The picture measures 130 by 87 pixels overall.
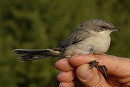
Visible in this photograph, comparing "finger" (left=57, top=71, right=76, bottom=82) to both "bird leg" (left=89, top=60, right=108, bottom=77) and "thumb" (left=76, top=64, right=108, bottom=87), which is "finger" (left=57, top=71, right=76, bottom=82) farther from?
"bird leg" (left=89, top=60, right=108, bottom=77)

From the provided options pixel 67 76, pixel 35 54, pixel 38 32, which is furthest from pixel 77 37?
pixel 38 32

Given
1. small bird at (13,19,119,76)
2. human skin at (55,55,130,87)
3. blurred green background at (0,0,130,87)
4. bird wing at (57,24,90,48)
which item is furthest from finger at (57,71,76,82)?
blurred green background at (0,0,130,87)

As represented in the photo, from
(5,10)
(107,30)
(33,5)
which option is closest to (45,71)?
(33,5)

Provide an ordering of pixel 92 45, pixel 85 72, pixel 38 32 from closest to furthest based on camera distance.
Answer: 1. pixel 85 72
2. pixel 92 45
3. pixel 38 32

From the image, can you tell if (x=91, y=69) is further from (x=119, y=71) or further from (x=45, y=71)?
(x=45, y=71)

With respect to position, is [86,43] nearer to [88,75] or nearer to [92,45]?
[92,45]
